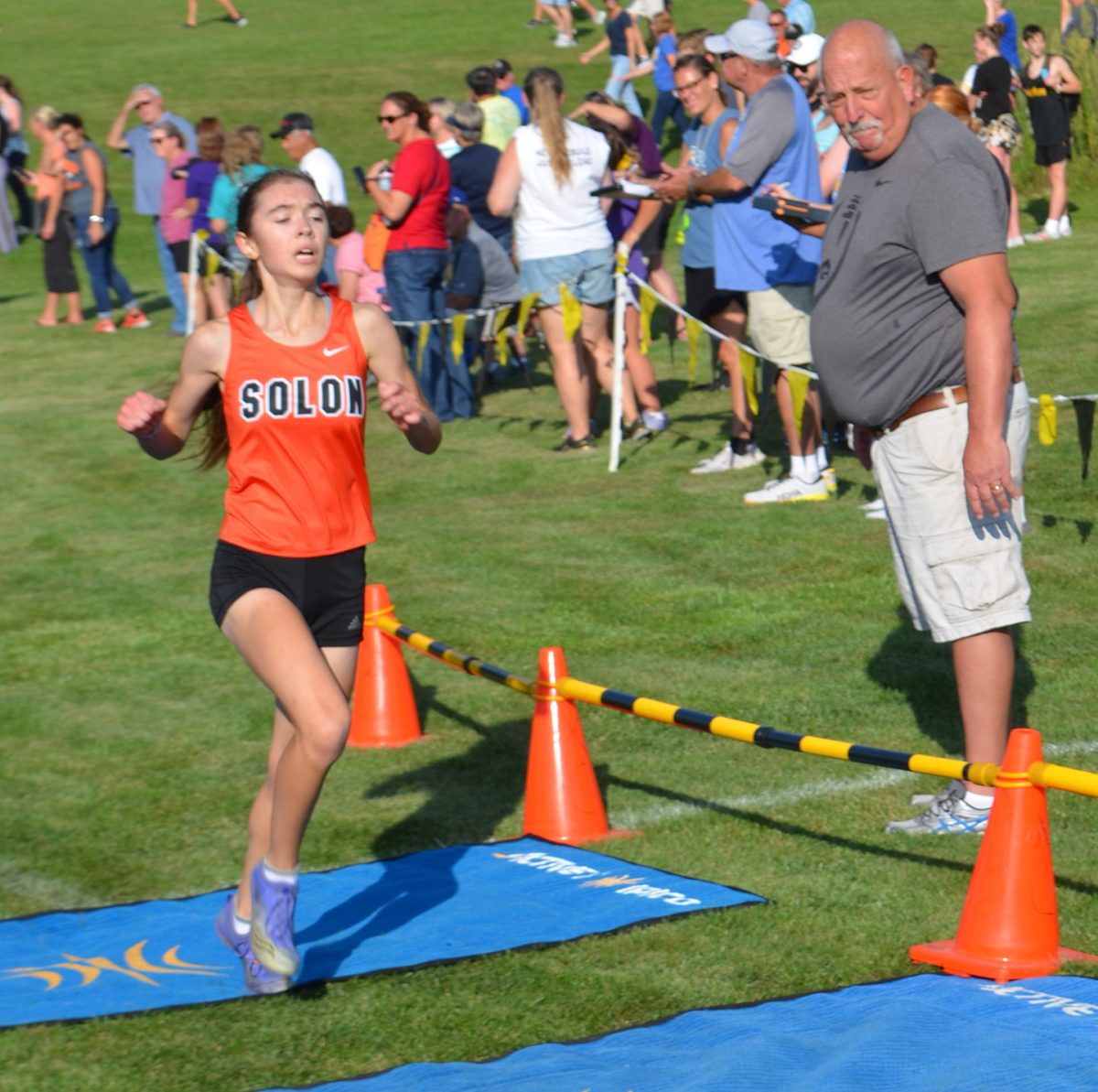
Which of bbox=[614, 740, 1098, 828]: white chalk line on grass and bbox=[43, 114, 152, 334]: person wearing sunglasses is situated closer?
bbox=[614, 740, 1098, 828]: white chalk line on grass

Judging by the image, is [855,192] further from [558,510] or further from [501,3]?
[501,3]

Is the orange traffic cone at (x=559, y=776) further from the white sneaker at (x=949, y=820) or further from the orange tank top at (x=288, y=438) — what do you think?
the orange tank top at (x=288, y=438)

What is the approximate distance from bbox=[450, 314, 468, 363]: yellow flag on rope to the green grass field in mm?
602

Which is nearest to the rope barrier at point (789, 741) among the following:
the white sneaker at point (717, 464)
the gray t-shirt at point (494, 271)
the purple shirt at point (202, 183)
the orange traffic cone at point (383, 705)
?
the orange traffic cone at point (383, 705)

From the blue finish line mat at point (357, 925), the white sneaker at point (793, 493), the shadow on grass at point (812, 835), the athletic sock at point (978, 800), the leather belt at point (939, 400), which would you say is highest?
the leather belt at point (939, 400)

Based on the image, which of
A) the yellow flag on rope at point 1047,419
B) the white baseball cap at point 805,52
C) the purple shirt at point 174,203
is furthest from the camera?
the purple shirt at point 174,203

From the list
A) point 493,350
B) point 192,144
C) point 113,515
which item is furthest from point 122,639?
point 192,144

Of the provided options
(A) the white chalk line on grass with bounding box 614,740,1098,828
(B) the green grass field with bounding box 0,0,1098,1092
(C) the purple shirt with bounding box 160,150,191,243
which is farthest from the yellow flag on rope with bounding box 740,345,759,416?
(C) the purple shirt with bounding box 160,150,191,243

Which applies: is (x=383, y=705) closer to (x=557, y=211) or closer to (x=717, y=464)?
(x=717, y=464)

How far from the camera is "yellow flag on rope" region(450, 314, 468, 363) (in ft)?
44.7

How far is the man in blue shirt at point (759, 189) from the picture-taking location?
10078 millimetres

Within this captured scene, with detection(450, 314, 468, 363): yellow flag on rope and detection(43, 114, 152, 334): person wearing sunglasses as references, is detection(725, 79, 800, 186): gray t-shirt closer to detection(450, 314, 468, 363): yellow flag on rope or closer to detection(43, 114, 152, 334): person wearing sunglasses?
detection(450, 314, 468, 363): yellow flag on rope

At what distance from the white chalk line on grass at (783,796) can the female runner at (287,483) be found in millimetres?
1733

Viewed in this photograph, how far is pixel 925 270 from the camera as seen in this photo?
5.48m
